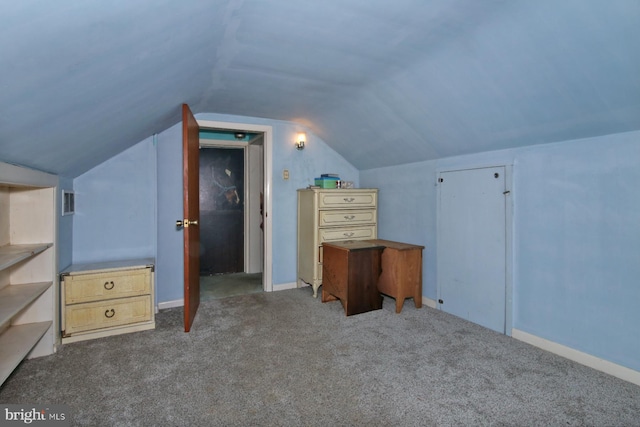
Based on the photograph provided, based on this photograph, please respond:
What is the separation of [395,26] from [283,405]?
2.15m

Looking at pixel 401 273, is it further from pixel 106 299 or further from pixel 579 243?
pixel 106 299

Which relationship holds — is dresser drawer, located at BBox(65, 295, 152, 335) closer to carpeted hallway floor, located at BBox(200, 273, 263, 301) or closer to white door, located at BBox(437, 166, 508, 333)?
carpeted hallway floor, located at BBox(200, 273, 263, 301)

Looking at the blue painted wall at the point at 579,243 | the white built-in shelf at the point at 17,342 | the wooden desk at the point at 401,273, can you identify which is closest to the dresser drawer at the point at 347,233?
the wooden desk at the point at 401,273

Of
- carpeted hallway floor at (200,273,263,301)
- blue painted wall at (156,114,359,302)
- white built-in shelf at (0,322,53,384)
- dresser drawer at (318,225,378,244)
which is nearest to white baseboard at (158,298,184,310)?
blue painted wall at (156,114,359,302)

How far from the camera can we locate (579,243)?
2.21 metres

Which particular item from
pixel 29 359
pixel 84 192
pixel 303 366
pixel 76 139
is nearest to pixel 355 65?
pixel 76 139

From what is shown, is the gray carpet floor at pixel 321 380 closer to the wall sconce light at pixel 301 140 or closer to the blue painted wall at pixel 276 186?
the blue painted wall at pixel 276 186

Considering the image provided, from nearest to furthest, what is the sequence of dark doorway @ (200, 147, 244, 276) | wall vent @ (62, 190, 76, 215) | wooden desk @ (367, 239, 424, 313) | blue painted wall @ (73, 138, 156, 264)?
wall vent @ (62, 190, 76, 215) < blue painted wall @ (73, 138, 156, 264) < wooden desk @ (367, 239, 424, 313) < dark doorway @ (200, 147, 244, 276)

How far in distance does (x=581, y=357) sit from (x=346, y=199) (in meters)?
2.39

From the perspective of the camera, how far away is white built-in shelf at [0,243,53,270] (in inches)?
67.4

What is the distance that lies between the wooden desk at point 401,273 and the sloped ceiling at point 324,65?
1065mm

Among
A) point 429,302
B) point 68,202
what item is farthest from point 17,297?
point 429,302

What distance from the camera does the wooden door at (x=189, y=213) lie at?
2.63m

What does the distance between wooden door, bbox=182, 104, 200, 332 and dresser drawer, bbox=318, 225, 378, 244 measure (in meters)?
1.32
